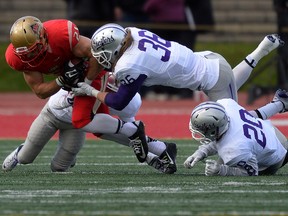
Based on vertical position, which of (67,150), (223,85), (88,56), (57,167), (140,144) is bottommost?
(57,167)

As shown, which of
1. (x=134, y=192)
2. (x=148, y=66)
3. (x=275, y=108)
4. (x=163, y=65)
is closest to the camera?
(x=134, y=192)

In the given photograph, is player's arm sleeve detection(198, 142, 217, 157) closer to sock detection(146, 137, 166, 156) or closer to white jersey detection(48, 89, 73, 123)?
sock detection(146, 137, 166, 156)

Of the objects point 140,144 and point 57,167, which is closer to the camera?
point 140,144

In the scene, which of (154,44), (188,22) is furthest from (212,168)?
(188,22)

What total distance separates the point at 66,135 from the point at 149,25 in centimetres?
826

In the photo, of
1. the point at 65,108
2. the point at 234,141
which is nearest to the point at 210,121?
the point at 234,141

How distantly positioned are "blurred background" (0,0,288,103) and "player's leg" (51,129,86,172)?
6513 mm

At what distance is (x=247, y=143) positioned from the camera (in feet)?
27.7

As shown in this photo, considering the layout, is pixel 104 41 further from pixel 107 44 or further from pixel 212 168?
pixel 212 168

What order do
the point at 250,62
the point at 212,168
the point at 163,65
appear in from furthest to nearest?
the point at 250,62, the point at 163,65, the point at 212,168

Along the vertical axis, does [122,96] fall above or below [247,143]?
above

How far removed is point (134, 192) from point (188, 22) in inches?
395

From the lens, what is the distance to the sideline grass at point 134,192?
6.99 m

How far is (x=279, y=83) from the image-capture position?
16234mm
